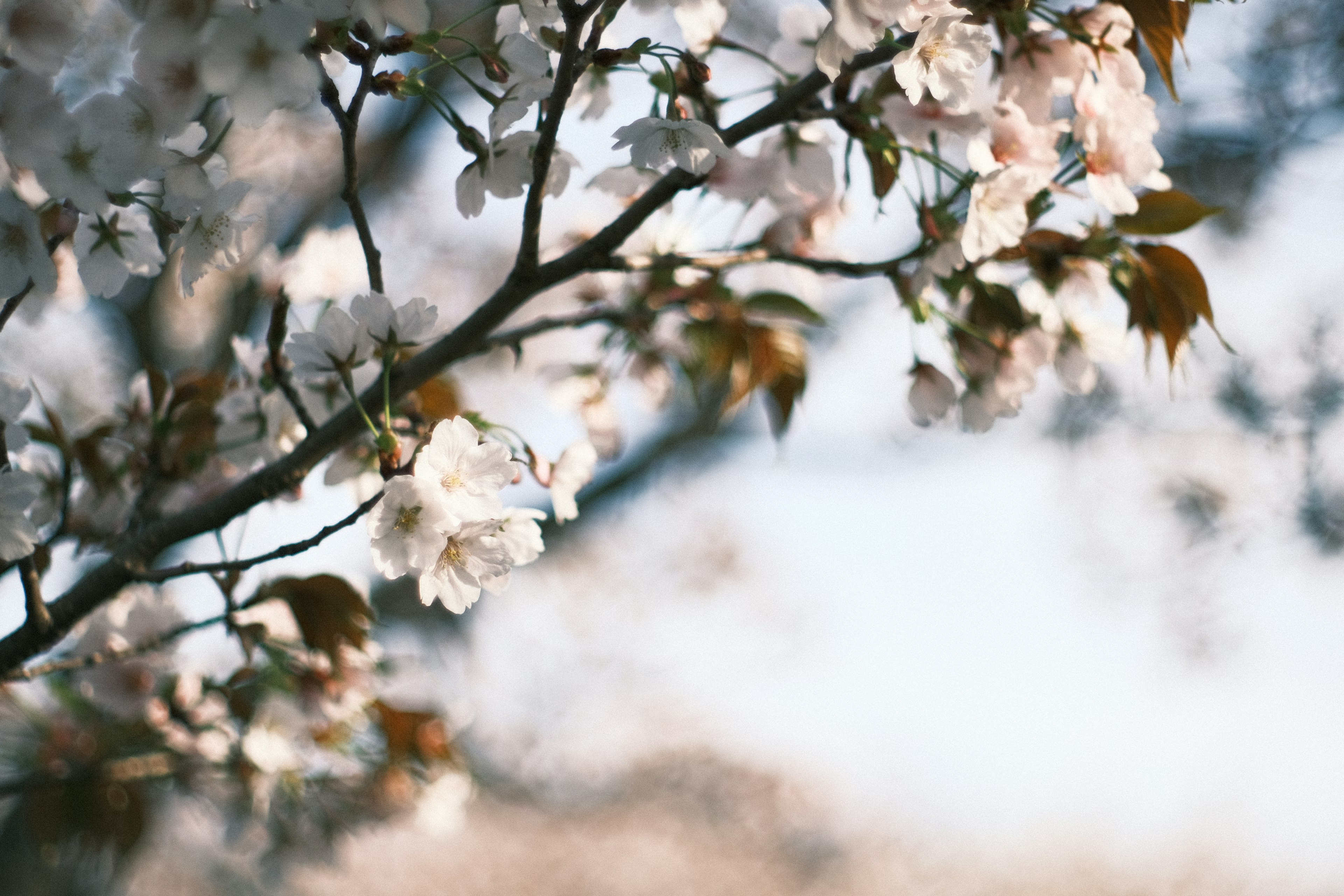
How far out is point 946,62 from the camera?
1.53 feet

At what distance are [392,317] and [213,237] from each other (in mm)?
97

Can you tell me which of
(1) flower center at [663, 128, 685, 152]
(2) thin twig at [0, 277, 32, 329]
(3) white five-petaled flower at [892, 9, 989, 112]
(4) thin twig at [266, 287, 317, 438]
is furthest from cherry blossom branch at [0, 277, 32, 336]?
(3) white five-petaled flower at [892, 9, 989, 112]

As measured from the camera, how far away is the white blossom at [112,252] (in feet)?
1.72

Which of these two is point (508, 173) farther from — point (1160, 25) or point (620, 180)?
point (1160, 25)

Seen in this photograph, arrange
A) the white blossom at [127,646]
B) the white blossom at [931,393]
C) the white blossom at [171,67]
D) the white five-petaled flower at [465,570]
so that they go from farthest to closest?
1. the white blossom at [127,646]
2. the white blossom at [931,393]
3. the white five-petaled flower at [465,570]
4. the white blossom at [171,67]

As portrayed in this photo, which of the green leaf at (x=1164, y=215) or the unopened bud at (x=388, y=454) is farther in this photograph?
the green leaf at (x=1164, y=215)

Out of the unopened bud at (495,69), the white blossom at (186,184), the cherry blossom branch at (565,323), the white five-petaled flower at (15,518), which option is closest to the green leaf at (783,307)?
the cherry blossom branch at (565,323)

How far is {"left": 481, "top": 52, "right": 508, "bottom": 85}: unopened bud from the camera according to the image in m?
0.48

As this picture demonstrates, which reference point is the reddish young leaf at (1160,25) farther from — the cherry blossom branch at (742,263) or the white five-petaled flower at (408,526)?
the white five-petaled flower at (408,526)

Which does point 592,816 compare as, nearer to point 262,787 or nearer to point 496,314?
point 262,787

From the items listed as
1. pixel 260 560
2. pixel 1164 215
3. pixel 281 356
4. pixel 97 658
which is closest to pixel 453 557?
pixel 260 560

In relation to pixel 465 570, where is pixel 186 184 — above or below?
above

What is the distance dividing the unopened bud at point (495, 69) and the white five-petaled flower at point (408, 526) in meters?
0.23

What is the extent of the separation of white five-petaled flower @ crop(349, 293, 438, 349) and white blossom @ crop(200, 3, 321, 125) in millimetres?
151
